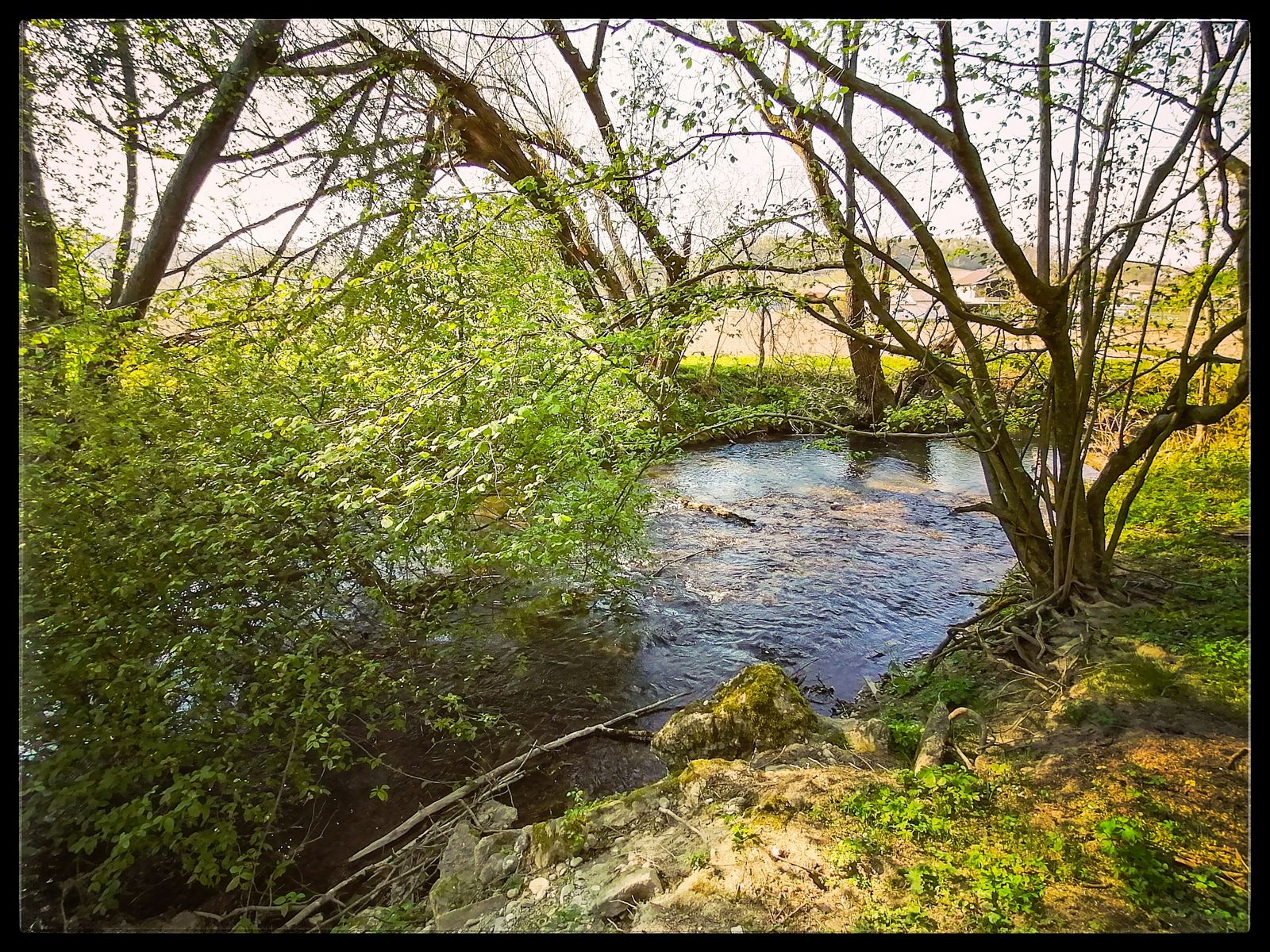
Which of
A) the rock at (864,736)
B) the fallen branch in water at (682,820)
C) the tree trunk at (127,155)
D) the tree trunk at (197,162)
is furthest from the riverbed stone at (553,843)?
the tree trunk at (127,155)

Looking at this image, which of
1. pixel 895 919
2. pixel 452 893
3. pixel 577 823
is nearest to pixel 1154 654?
pixel 895 919

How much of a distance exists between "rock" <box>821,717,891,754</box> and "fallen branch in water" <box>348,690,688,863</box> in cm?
131

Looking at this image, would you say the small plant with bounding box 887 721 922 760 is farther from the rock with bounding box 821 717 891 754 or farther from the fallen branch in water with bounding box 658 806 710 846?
the fallen branch in water with bounding box 658 806 710 846

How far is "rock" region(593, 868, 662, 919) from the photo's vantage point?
1609mm

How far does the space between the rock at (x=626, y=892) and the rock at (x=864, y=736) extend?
5.15 ft

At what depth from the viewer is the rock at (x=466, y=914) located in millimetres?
1827

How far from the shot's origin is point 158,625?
2377mm

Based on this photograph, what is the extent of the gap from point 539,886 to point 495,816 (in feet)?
3.21

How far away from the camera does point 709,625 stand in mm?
4926

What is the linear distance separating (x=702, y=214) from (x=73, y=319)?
4.30 m

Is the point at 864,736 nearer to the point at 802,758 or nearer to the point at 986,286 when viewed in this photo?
the point at 802,758

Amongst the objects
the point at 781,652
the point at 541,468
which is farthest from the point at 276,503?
the point at 781,652

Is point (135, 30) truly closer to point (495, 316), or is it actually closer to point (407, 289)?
point (407, 289)

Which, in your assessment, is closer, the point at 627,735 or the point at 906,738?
the point at 906,738
